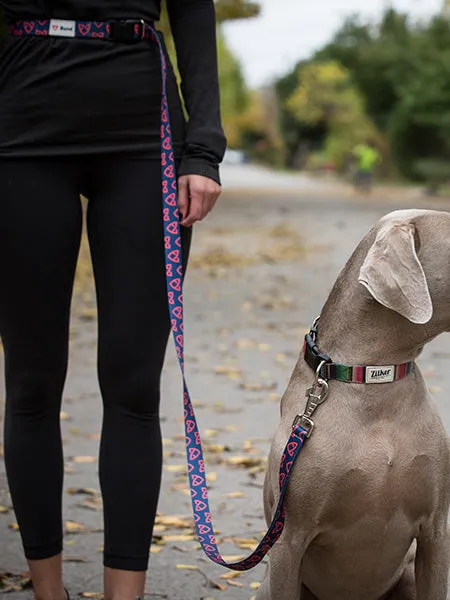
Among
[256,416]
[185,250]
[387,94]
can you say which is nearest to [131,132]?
[185,250]

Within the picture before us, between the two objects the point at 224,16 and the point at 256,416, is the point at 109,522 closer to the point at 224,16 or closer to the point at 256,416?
the point at 256,416

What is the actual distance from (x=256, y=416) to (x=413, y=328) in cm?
355

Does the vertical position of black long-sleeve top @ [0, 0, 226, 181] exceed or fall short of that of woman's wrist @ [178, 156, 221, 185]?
it exceeds it

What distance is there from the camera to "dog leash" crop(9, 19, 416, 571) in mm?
2846

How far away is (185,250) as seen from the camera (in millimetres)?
3197

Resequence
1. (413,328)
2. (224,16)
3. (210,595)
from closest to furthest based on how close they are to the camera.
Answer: (413,328)
(210,595)
(224,16)

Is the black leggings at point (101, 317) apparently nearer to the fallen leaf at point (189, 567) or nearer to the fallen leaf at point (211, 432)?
the fallen leaf at point (189, 567)

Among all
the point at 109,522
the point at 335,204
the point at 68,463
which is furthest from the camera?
the point at 335,204

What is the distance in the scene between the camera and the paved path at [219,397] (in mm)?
4066

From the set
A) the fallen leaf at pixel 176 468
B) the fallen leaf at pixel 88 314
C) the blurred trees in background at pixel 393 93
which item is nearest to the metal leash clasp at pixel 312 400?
the fallen leaf at pixel 176 468

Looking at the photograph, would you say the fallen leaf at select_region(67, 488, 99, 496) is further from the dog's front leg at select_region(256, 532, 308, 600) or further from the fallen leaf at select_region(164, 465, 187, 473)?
the dog's front leg at select_region(256, 532, 308, 600)

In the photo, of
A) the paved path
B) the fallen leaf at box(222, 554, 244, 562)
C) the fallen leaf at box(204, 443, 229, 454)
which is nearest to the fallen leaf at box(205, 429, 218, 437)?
the paved path

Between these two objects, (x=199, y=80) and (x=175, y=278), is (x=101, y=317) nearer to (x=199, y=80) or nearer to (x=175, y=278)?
(x=175, y=278)

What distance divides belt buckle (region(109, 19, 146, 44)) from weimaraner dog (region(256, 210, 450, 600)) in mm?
855
